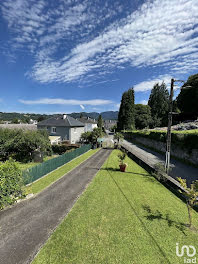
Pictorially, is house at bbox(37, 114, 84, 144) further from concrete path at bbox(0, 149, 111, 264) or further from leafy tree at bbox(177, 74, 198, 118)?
leafy tree at bbox(177, 74, 198, 118)

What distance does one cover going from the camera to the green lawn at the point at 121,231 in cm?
515

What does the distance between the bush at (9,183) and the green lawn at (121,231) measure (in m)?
3.73

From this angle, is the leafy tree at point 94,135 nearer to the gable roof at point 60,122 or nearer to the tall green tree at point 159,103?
the gable roof at point 60,122

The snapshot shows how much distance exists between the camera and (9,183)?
27.0 feet

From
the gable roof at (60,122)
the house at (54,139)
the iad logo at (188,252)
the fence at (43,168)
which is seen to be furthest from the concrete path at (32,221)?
the gable roof at (60,122)

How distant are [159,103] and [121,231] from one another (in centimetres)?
7030

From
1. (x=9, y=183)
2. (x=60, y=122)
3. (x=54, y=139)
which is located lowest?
(x=9, y=183)

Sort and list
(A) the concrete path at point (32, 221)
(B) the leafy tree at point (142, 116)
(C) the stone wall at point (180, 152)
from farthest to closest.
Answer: (B) the leafy tree at point (142, 116)
(C) the stone wall at point (180, 152)
(A) the concrete path at point (32, 221)

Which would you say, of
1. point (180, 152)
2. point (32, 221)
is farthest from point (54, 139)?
point (32, 221)

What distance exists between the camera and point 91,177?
46.9ft

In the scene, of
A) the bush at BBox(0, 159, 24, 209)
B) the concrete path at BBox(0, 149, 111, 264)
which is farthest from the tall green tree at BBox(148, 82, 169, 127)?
the bush at BBox(0, 159, 24, 209)

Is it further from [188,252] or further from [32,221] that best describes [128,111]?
[188,252]

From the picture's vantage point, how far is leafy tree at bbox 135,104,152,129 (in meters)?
69.7

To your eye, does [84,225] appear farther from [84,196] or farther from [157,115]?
[157,115]
